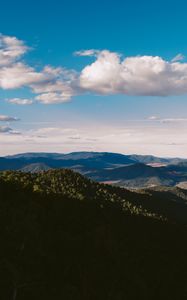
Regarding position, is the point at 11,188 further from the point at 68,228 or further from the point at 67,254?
the point at 67,254

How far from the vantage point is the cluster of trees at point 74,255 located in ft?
393

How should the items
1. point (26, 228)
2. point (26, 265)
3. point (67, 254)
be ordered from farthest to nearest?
1. point (67, 254)
2. point (26, 228)
3. point (26, 265)

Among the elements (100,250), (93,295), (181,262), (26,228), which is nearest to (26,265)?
(26,228)

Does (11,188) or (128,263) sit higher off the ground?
(11,188)

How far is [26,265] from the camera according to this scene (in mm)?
120688

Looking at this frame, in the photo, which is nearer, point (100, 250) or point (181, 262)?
point (100, 250)

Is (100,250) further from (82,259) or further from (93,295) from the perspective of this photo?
(93,295)

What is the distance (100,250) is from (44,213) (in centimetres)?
2825

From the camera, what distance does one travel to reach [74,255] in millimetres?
150250

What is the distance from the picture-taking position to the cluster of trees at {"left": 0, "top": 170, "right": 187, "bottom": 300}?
120m

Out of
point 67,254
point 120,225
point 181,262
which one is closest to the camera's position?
point 67,254

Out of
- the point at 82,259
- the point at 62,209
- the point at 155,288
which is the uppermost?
the point at 62,209

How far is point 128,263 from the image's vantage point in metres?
159

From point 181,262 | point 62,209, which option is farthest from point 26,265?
point 181,262
